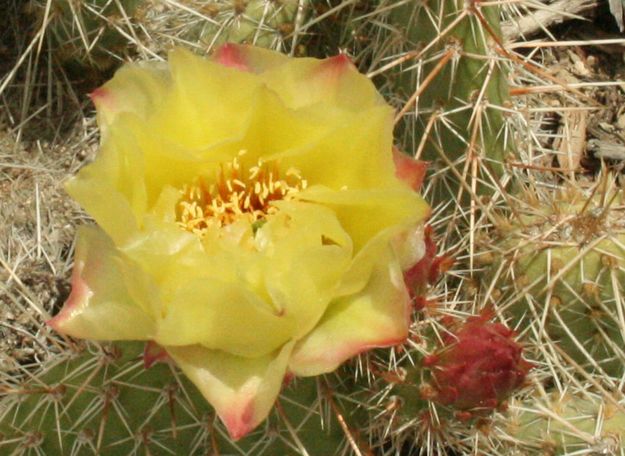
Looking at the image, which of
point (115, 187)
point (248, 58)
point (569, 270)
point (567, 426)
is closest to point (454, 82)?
point (569, 270)

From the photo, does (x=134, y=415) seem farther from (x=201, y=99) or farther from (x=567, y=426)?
(x=567, y=426)

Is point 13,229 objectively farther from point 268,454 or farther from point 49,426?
point 268,454

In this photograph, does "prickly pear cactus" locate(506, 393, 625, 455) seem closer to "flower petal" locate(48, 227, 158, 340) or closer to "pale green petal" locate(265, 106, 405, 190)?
"pale green petal" locate(265, 106, 405, 190)

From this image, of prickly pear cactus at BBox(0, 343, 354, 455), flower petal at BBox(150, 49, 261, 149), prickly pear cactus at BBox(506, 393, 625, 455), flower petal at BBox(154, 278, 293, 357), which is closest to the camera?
flower petal at BBox(154, 278, 293, 357)

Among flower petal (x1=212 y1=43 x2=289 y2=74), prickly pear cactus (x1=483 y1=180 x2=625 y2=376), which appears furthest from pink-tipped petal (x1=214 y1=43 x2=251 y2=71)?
prickly pear cactus (x1=483 y1=180 x2=625 y2=376)

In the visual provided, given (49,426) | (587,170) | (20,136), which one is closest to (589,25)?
(587,170)
